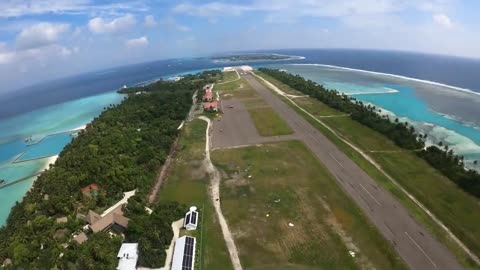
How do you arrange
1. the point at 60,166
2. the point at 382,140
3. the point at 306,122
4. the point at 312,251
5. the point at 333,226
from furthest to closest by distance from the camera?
the point at 306,122
the point at 382,140
the point at 60,166
the point at 333,226
the point at 312,251

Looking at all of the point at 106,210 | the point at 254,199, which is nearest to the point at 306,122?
the point at 254,199

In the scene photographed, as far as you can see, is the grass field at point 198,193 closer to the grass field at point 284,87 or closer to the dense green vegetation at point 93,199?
the dense green vegetation at point 93,199

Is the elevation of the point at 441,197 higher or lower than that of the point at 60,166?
lower

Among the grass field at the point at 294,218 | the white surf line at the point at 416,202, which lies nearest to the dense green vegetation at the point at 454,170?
the white surf line at the point at 416,202

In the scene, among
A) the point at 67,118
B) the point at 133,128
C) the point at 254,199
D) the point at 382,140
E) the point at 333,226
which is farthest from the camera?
the point at 67,118

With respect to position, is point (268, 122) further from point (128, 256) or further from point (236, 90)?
point (128, 256)

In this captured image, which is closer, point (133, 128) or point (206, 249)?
point (206, 249)

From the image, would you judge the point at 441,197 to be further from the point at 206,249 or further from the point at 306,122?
the point at 306,122
